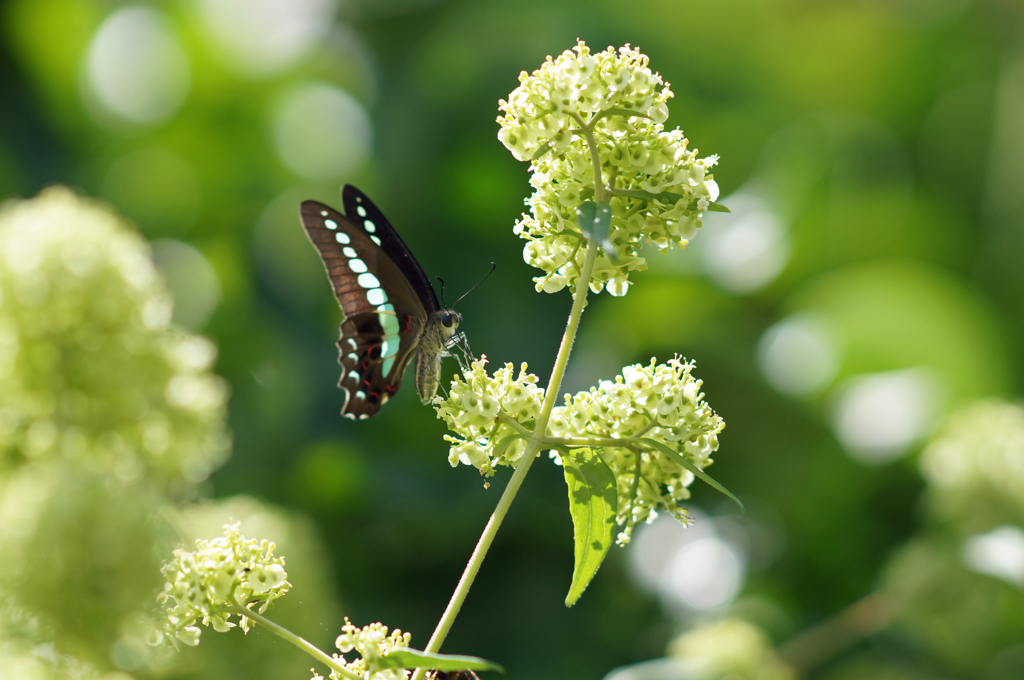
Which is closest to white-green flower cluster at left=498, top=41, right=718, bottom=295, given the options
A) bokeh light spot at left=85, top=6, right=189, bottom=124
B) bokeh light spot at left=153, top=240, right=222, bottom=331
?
bokeh light spot at left=153, top=240, right=222, bottom=331

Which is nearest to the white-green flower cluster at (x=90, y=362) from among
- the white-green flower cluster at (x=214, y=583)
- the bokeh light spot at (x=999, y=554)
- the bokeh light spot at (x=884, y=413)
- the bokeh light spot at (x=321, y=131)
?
the white-green flower cluster at (x=214, y=583)

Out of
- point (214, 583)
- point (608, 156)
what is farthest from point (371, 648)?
point (608, 156)

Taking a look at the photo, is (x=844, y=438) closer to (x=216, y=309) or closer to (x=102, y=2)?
(x=216, y=309)

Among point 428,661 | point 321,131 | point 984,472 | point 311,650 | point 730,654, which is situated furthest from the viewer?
point 321,131

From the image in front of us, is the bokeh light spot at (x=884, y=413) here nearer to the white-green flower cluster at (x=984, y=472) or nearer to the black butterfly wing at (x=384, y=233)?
the white-green flower cluster at (x=984, y=472)

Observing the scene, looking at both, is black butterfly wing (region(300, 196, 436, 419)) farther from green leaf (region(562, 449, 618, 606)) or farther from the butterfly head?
green leaf (region(562, 449, 618, 606))

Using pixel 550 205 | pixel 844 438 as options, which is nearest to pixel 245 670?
pixel 550 205

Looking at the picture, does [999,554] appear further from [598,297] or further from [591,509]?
[591,509]
